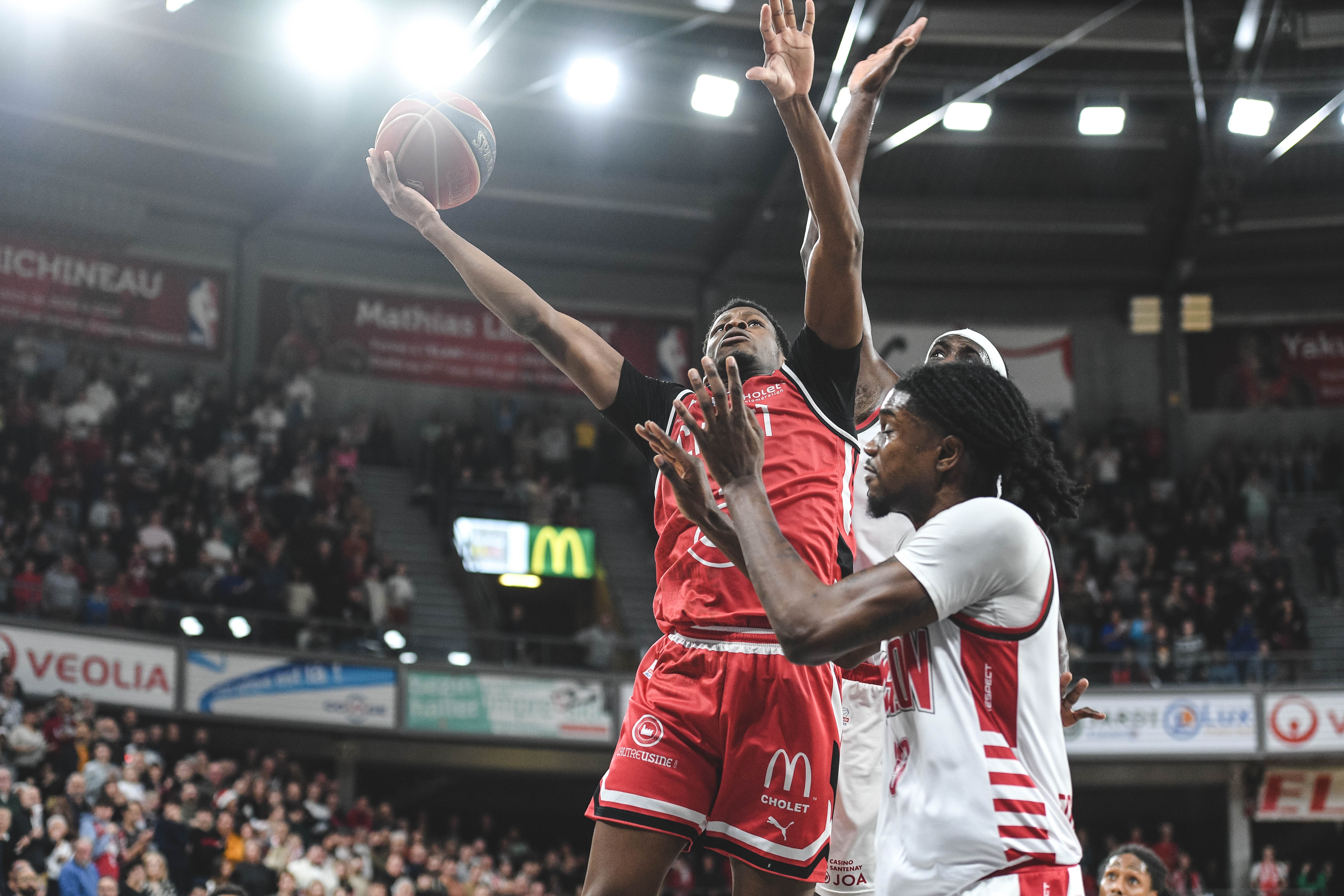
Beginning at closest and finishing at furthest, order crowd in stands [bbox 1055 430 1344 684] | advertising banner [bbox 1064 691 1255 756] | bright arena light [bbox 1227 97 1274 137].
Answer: advertising banner [bbox 1064 691 1255 756], crowd in stands [bbox 1055 430 1344 684], bright arena light [bbox 1227 97 1274 137]

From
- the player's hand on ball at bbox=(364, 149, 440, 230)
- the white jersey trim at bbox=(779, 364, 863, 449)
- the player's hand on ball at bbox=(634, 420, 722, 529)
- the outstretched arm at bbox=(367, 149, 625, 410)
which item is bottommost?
the player's hand on ball at bbox=(634, 420, 722, 529)

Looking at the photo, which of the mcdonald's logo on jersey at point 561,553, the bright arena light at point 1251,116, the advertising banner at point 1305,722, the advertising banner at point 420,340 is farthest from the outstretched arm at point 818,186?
the advertising banner at point 420,340

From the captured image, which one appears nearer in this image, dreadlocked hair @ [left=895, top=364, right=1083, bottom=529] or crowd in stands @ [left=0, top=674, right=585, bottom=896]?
dreadlocked hair @ [left=895, top=364, right=1083, bottom=529]

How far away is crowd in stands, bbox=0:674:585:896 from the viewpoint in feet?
34.8

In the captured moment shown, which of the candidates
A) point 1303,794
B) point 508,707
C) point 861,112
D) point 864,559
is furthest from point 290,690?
point 861,112

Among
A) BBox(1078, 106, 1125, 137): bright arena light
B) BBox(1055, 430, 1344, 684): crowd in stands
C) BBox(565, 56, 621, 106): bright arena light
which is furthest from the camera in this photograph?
BBox(1078, 106, 1125, 137): bright arena light

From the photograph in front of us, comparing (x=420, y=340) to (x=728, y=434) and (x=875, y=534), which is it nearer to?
(x=875, y=534)

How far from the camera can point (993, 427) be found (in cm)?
298

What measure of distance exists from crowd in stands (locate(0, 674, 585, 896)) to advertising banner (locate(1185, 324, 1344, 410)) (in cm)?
1737

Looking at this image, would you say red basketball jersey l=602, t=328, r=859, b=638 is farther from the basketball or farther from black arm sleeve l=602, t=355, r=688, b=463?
the basketball

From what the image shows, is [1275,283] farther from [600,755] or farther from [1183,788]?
[600,755]

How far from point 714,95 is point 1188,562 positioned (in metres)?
11.2

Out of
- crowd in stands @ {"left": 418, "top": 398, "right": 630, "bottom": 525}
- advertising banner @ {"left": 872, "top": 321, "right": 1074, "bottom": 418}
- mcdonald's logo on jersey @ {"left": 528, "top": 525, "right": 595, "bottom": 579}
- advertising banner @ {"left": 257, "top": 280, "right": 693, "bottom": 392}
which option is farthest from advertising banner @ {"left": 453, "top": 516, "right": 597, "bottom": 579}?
advertising banner @ {"left": 872, "top": 321, "right": 1074, "bottom": 418}

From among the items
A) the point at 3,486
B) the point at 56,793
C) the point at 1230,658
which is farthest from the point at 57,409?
the point at 1230,658
